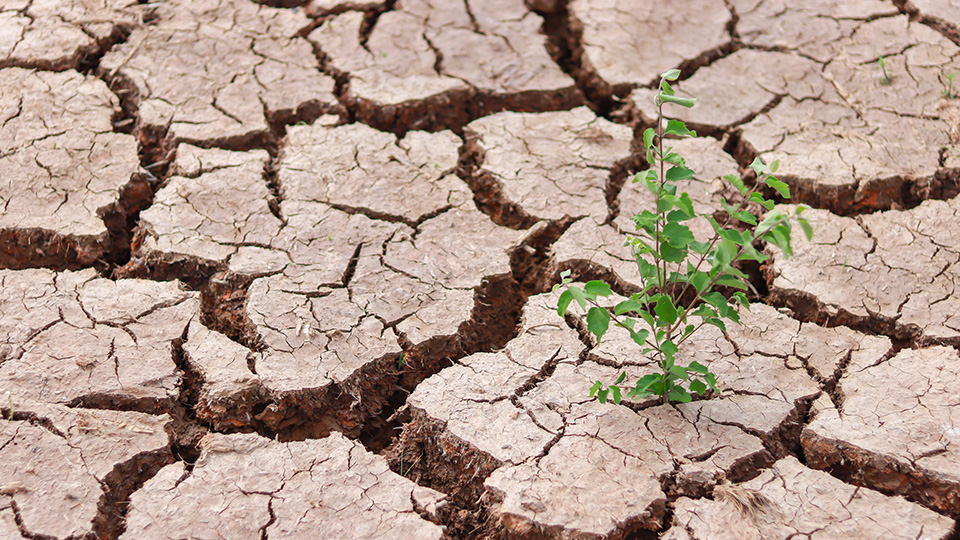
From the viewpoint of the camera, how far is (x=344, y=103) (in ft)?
10.6

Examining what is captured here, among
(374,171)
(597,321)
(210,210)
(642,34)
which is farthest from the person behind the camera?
(642,34)

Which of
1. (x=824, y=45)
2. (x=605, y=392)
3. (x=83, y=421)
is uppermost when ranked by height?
(x=824, y=45)

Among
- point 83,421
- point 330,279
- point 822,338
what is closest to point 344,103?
point 330,279

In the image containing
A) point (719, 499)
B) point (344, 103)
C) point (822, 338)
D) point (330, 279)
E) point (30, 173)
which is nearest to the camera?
point (719, 499)

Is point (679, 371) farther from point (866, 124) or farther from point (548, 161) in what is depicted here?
point (866, 124)

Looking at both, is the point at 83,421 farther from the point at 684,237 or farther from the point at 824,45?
the point at 824,45

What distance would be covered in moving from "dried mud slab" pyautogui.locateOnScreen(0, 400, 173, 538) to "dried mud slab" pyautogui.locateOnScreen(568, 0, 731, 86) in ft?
7.78

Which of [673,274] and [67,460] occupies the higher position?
[673,274]

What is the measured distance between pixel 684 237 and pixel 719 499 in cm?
68

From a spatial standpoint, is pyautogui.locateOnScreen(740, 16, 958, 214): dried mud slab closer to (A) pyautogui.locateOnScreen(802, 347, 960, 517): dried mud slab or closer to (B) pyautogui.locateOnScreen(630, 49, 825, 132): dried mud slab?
(B) pyautogui.locateOnScreen(630, 49, 825, 132): dried mud slab

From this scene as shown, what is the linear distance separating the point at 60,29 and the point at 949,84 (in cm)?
393

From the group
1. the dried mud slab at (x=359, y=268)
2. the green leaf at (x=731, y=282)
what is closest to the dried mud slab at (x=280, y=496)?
the dried mud slab at (x=359, y=268)

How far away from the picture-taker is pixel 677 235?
1979 mm

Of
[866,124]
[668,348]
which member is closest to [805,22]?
[866,124]
